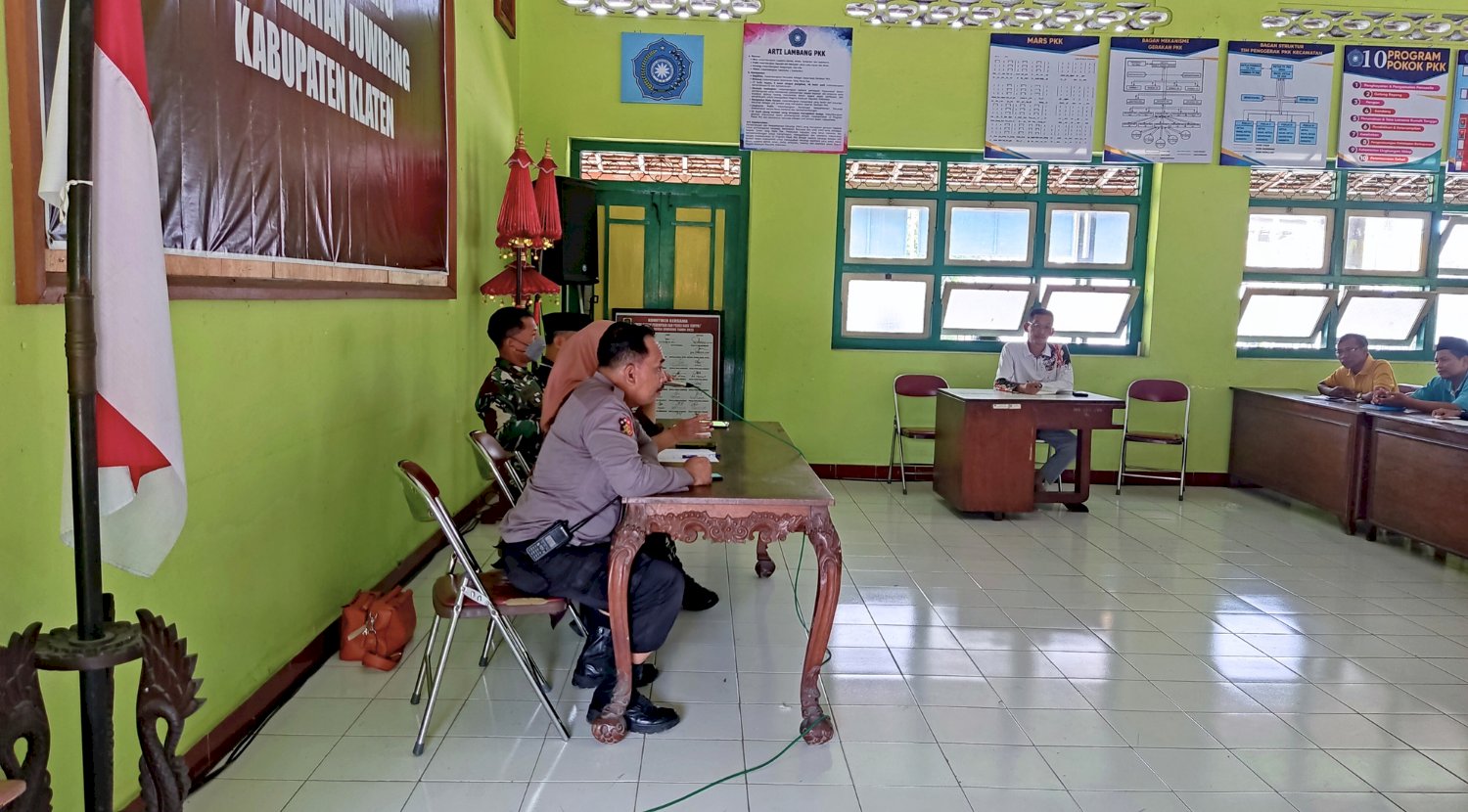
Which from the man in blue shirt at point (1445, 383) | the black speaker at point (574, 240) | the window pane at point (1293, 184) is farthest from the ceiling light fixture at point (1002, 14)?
the man in blue shirt at point (1445, 383)

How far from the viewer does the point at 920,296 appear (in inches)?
270

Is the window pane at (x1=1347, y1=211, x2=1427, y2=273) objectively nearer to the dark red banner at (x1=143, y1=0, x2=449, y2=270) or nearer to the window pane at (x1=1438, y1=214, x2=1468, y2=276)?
the window pane at (x1=1438, y1=214, x2=1468, y2=276)

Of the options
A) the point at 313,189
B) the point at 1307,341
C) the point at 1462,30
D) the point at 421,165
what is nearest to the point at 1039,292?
the point at 1307,341

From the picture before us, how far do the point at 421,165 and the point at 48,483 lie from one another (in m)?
2.54

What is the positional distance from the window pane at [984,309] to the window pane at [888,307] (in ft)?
0.62

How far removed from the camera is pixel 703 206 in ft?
22.1

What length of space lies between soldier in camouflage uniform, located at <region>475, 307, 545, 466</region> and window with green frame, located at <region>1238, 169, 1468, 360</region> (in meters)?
5.43

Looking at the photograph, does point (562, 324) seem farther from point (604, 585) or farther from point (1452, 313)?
point (1452, 313)

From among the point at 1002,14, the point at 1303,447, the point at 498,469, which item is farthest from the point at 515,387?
the point at 1303,447

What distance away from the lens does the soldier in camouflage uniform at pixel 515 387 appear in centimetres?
404

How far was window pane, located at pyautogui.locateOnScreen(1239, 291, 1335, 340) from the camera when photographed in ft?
22.5

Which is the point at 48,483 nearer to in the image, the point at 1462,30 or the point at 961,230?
the point at 961,230

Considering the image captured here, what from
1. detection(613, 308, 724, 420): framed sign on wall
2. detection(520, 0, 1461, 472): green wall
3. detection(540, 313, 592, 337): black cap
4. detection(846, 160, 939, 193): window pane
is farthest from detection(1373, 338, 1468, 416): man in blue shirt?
detection(540, 313, 592, 337): black cap

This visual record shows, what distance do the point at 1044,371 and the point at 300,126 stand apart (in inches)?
188
